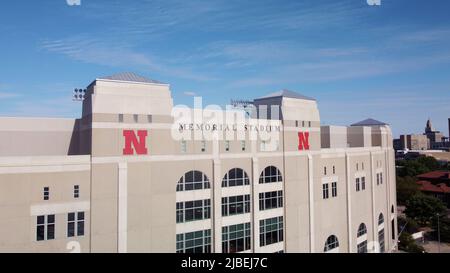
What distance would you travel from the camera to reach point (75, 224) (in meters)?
27.2

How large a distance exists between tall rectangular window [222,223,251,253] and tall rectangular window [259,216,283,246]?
171cm

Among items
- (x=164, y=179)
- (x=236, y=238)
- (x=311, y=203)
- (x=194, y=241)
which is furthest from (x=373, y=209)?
(x=164, y=179)

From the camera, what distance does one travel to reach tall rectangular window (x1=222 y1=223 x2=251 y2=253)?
113 feet

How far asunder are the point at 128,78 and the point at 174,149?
26.8ft

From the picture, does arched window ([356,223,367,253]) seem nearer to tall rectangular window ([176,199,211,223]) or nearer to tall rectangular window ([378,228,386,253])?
tall rectangular window ([378,228,386,253])

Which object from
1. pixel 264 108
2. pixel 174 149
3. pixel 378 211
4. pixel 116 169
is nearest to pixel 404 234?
pixel 378 211

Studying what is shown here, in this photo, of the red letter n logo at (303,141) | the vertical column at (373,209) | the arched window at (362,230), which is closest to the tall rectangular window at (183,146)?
the red letter n logo at (303,141)

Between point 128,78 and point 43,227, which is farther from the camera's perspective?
point 128,78

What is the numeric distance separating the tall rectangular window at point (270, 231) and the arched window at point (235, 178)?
5131 millimetres

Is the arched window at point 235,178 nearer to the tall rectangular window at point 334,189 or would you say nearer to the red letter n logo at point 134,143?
the red letter n logo at point 134,143

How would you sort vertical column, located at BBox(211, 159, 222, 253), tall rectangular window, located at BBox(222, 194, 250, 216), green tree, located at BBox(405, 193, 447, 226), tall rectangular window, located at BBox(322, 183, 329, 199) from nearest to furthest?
vertical column, located at BBox(211, 159, 222, 253) → tall rectangular window, located at BBox(222, 194, 250, 216) → tall rectangular window, located at BBox(322, 183, 329, 199) → green tree, located at BBox(405, 193, 447, 226)

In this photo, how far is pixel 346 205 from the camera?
46719mm

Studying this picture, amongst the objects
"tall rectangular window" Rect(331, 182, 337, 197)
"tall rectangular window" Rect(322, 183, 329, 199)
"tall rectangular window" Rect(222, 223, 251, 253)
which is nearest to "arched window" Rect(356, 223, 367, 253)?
"tall rectangular window" Rect(331, 182, 337, 197)
